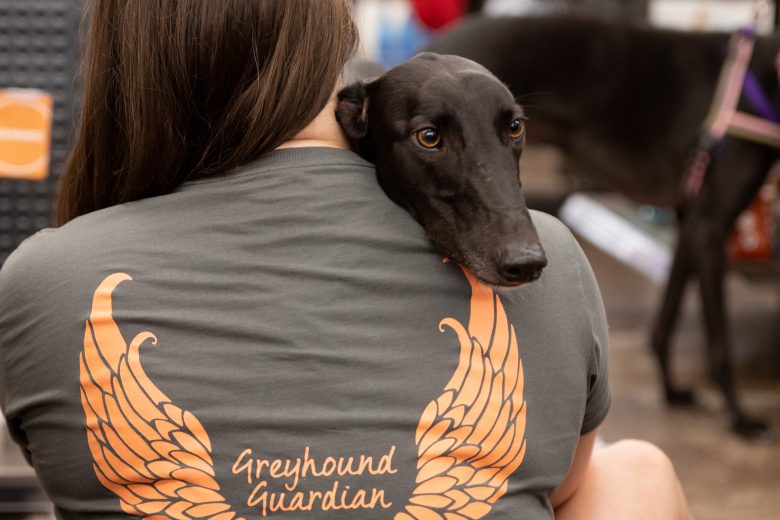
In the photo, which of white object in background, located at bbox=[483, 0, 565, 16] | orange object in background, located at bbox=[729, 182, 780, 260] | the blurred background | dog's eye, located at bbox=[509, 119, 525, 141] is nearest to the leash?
the blurred background

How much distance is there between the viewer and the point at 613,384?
335cm

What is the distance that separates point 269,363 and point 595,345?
0.36 meters

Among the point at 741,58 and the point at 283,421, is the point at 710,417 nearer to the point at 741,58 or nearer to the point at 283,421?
the point at 741,58

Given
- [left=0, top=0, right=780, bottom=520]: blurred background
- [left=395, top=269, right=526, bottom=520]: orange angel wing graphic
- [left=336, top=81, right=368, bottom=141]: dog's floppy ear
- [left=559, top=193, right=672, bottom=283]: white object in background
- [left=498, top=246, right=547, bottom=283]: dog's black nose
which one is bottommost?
[left=559, top=193, right=672, bottom=283]: white object in background

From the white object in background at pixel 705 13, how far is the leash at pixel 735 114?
303cm

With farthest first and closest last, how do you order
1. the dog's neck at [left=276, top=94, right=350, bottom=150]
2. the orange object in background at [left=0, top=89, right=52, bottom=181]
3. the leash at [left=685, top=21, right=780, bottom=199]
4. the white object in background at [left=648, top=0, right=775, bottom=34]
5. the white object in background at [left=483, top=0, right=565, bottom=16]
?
the white object in background at [left=648, top=0, right=775, bottom=34] → the white object in background at [left=483, top=0, right=565, bottom=16] → the leash at [left=685, top=21, right=780, bottom=199] → the orange object in background at [left=0, top=89, right=52, bottom=181] → the dog's neck at [left=276, top=94, right=350, bottom=150]

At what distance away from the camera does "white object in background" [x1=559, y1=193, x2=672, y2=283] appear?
15.7 feet

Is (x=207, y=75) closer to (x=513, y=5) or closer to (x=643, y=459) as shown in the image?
(x=643, y=459)

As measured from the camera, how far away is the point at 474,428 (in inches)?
38.5

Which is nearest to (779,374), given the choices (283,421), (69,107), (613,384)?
(613,384)

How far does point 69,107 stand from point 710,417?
226 centimetres

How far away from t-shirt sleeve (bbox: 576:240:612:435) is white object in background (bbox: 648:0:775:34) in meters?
5.16

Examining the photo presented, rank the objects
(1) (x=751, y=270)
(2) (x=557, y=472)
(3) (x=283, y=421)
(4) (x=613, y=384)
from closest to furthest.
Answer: (3) (x=283, y=421) → (2) (x=557, y=472) → (4) (x=613, y=384) → (1) (x=751, y=270)

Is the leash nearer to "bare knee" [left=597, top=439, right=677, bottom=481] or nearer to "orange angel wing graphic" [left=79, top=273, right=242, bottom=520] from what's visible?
"bare knee" [left=597, top=439, right=677, bottom=481]
